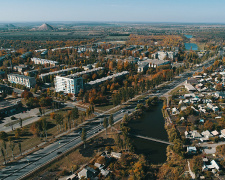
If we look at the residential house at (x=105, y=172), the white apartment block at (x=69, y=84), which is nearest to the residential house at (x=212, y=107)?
the residential house at (x=105, y=172)

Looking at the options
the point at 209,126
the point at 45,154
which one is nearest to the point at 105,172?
the point at 45,154

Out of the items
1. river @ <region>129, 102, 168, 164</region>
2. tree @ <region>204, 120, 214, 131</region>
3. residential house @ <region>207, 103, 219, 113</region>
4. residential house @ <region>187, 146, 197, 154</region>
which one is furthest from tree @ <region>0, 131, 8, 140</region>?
residential house @ <region>207, 103, 219, 113</region>

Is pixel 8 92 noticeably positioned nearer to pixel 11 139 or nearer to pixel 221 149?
pixel 11 139

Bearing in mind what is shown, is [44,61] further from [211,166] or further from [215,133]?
[211,166]

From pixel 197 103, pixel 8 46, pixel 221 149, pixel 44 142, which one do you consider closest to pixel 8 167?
pixel 44 142

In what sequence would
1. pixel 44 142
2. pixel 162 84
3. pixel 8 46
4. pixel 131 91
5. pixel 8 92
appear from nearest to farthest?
pixel 44 142
pixel 131 91
pixel 8 92
pixel 162 84
pixel 8 46

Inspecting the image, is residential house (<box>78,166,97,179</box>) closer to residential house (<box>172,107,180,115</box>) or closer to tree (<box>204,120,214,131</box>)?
tree (<box>204,120,214,131</box>)

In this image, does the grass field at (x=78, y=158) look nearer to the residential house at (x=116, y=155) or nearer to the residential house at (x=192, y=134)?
the residential house at (x=116, y=155)
